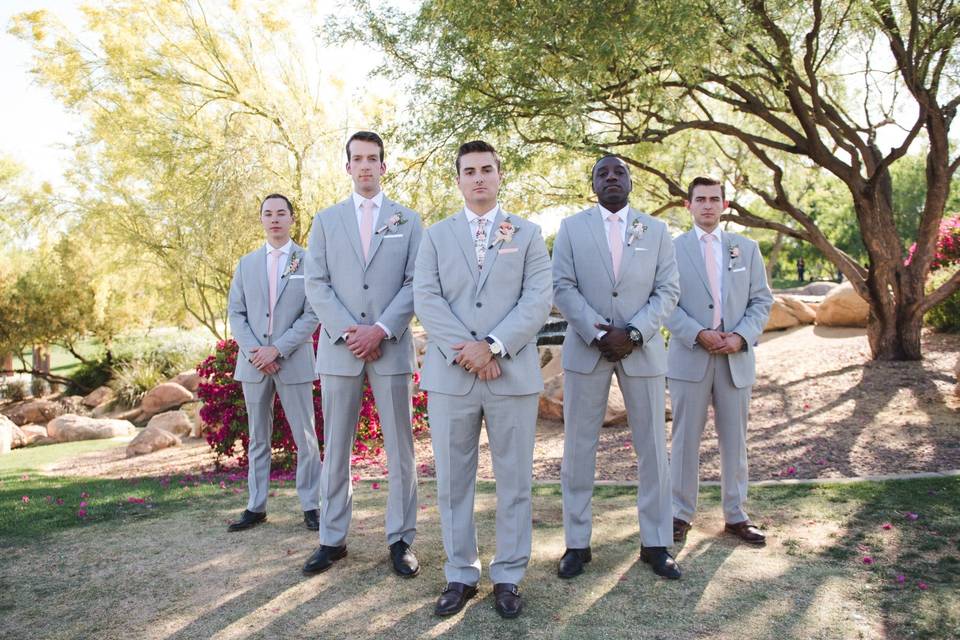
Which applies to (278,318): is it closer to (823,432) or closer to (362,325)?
(362,325)

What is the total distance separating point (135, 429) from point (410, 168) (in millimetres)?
9331

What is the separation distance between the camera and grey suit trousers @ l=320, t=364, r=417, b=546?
14.3 ft

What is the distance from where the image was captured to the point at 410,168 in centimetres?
988

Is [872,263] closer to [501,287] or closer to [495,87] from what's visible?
[495,87]

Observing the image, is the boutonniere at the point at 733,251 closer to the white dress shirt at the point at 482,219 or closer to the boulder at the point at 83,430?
the white dress shirt at the point at 482,219

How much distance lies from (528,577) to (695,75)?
19.6 ft

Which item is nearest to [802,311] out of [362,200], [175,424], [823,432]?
[823,432]

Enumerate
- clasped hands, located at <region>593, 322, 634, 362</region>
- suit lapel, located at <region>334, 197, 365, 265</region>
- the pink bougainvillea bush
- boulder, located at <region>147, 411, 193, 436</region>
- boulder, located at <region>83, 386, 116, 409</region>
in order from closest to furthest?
1. clasped hands, located at <region>593, 322, 634, 362</region>
2. suit lapel, located at <region>334, 197, 365, 265</region>
3. the pink bougainvillea bush
4. boulder, located at <region>147, 411, 193, 436</region>
5. boulder, located at <region>83, 386, 116, 409</region>

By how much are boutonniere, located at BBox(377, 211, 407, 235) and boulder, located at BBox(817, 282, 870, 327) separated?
509 inches

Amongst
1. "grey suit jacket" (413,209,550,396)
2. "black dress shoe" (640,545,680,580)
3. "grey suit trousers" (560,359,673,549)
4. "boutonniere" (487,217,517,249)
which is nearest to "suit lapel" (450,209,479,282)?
Result: "grey suit jacket" (413,209,550,396)

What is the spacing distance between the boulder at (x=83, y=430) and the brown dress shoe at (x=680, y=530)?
12707 mm

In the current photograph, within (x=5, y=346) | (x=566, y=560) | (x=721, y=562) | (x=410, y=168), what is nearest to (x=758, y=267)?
(x=721, y=562)

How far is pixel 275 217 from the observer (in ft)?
17.4

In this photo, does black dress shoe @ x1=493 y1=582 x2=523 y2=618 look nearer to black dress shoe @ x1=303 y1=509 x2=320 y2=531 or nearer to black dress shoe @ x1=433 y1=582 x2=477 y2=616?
black dress shoe @ x1=433 y1=582 x2=477 y2=616
